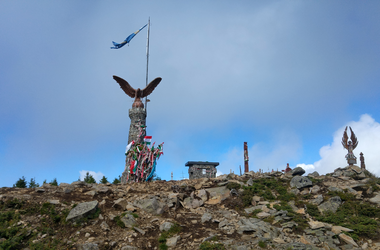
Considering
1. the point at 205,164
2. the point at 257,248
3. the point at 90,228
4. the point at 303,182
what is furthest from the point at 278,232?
the point at 205,164

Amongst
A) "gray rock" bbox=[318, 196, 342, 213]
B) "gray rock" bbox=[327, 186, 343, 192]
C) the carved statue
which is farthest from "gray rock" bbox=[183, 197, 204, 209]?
the carved statue

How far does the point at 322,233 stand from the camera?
11703 mm

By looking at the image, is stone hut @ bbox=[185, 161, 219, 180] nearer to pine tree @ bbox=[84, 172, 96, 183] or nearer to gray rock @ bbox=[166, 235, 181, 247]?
pine tree @ bbox=[84, 172, 96, 183]

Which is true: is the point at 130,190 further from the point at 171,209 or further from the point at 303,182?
the point at 303,182

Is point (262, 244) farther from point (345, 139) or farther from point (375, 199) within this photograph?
point (345, 139)

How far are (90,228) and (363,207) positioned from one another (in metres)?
14.9

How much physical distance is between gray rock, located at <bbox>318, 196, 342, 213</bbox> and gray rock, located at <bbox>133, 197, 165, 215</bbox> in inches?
370

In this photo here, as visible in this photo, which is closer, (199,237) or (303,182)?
(199,237)

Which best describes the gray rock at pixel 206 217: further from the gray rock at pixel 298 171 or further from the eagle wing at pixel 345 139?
the eagle wing at pixel 345 139

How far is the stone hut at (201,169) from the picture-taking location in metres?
32.4

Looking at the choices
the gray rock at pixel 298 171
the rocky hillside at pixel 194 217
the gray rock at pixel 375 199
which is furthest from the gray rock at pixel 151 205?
the gray rock at pixel 375 199

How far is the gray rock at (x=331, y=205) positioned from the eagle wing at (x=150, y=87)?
1851cm

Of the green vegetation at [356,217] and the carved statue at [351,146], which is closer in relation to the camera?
the green vegetation at [356,217]

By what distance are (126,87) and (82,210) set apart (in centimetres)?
1620
